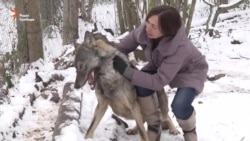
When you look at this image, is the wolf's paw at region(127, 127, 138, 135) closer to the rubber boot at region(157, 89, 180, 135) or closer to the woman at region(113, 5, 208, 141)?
the rubber boot at region(157, 89, 180, 135)

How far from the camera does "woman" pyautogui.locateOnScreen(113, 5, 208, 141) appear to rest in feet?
11.2

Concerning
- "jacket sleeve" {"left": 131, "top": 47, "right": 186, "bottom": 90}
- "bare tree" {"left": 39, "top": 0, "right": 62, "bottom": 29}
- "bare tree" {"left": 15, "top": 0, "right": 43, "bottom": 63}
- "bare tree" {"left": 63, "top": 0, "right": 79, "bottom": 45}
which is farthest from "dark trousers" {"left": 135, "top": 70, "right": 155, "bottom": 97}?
"bare tree" {"left": 39, "top": 0, "right": 62, "bottom": 29}

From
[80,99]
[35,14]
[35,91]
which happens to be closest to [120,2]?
[35,14]

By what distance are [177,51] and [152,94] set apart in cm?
54

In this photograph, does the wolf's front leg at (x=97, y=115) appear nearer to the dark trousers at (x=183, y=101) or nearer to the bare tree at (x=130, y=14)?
the dark trousers at (x=183, y=101)

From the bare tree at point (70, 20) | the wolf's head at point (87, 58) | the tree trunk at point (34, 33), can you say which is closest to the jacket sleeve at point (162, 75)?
the wolf's head at point (87, 58)

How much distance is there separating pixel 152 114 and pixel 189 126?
0.37 metres

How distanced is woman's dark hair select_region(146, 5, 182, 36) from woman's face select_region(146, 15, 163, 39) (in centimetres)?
3

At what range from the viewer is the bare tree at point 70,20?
1068 centimetres

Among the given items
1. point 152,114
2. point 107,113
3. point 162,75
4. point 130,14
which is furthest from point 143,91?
point 130,14

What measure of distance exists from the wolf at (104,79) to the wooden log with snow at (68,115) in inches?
8.0

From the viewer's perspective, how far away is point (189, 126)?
384 cm

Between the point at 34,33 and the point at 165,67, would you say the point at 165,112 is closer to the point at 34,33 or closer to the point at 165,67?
the point at 165,67

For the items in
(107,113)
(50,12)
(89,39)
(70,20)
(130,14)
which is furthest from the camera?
(50,12)
